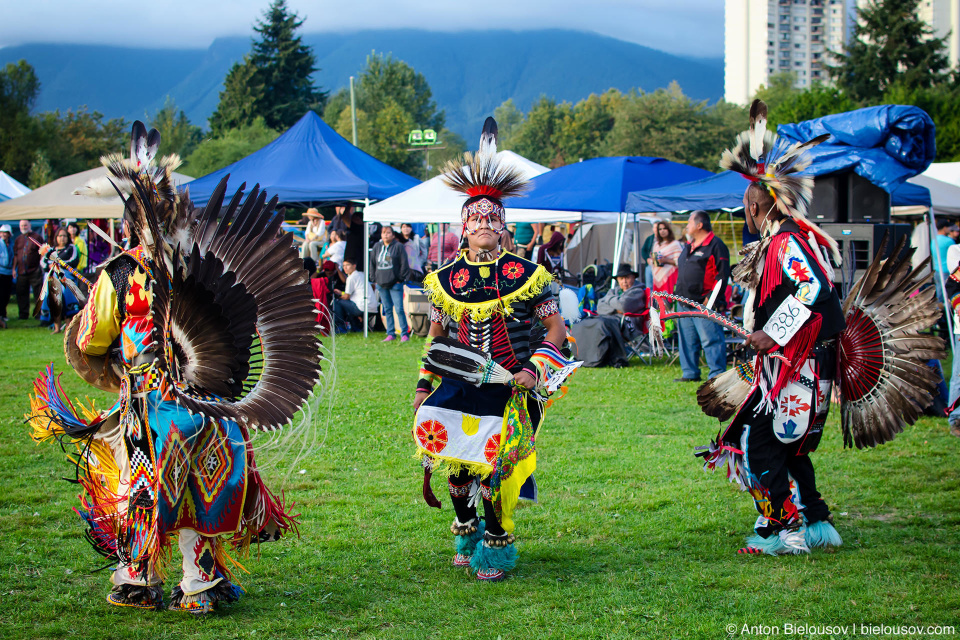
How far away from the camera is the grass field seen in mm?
3387

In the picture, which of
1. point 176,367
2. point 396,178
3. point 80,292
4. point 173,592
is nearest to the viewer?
point 176,367

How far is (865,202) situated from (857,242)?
31cm

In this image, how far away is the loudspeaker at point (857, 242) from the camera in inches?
247

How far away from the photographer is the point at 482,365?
3693 mm

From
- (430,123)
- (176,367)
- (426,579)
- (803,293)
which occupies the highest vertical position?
(430,123)

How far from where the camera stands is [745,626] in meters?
3.32

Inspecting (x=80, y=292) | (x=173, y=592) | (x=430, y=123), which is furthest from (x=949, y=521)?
(x=430, y=123)

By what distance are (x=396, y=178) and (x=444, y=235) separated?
239 centimetres

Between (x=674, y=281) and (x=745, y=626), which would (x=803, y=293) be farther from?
(x=674, y=281)

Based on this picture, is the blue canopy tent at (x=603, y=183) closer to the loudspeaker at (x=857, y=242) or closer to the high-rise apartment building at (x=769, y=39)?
the loudspeaker at (x=857, y=242)

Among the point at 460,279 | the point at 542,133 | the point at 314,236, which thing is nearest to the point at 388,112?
the point at 542,133

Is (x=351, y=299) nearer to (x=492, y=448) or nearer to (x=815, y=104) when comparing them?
(x=492, y=448)

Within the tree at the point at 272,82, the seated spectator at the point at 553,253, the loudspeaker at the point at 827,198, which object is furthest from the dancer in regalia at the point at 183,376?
the tree at the point at 272,82

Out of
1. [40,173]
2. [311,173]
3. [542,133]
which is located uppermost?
[542,133]
